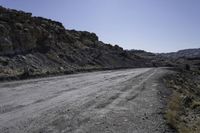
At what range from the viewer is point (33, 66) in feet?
142

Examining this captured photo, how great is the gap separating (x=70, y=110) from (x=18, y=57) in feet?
106

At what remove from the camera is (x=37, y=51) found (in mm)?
51219

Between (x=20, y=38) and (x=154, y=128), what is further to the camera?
(x=20, y=38)

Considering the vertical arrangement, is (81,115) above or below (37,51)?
below

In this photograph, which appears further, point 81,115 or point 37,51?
point 37,51

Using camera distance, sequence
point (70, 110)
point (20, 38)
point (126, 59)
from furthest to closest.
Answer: point (126, 59) < point (20, 38) < point (70, 110)

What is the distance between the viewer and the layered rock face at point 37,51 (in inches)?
1585

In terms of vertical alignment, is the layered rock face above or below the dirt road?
above

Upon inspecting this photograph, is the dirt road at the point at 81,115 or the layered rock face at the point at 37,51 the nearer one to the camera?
the dirt road at the point at 81,115

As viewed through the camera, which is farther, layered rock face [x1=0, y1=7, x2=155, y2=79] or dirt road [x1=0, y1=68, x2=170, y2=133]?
layered rock face [x1=0, y1=7, x2=155, y2=79]

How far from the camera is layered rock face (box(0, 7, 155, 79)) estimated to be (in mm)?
40250

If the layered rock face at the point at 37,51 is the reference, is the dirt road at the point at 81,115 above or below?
below

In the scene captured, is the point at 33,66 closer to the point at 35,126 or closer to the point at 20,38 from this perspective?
the point at 20,38

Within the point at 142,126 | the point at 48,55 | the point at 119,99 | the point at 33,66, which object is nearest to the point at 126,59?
the point at 48,55
